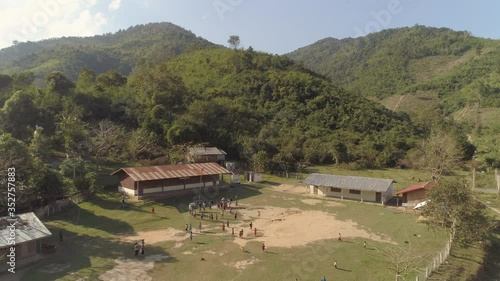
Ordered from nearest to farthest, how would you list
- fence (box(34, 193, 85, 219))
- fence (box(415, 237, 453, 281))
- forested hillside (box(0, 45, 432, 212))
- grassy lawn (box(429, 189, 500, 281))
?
fence (box(415, 237, 453, 281)), grassy lawn (box(429, 189, 500, 281)), fence (box(34, 193, 85, 219)), forested hillside (box(0, 45, 432, 212))

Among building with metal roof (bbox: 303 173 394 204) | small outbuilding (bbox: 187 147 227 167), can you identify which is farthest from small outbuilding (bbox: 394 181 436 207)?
small outbuilding (bbox: 187 147 227 167)

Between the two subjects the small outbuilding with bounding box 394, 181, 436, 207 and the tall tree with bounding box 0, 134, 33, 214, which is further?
the small outbuilding with bounding box 394, 181, 436, 207

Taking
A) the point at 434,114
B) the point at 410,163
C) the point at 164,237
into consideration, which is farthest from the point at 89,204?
the point at 434,114

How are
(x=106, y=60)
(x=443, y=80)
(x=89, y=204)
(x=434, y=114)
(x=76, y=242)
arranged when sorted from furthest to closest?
(x=106, y=60) → (x=443, y=80) → (x=434, y=114) → (x=89, y=204) → (x=76, y=242)

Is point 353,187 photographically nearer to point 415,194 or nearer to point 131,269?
point 415,194

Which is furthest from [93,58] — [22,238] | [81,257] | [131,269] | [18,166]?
[131,269]

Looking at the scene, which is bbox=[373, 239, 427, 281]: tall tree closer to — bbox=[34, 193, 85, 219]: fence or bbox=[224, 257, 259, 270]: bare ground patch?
bbox=[224, 257, 259, 270]: bare ground patch

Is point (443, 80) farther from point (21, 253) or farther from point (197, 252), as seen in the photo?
point (21, 253)
